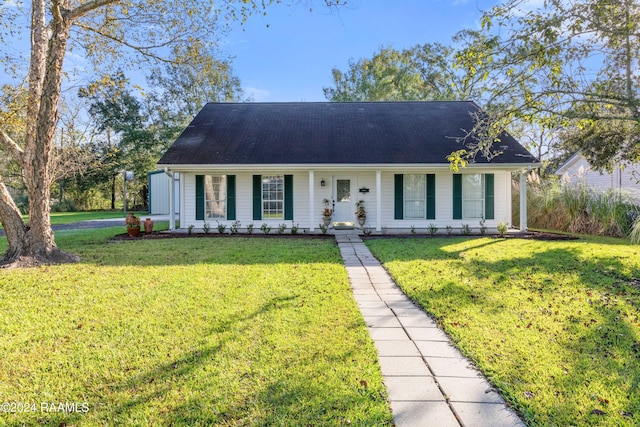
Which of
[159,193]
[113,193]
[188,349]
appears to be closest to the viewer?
[188,349]

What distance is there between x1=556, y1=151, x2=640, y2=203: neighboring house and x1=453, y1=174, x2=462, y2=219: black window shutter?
12.4ft

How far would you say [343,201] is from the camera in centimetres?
1257

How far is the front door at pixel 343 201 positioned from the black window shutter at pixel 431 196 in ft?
8.39

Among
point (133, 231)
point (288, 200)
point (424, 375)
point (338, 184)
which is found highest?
point (338, 184)

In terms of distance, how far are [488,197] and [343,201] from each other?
4891 mm

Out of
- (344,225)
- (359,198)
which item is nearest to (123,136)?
(344,225)

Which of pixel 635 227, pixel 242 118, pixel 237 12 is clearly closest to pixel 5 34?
pixel 237 12

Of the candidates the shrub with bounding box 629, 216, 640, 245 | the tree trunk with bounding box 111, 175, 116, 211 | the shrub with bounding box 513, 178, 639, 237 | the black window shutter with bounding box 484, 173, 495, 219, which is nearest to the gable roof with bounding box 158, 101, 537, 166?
the black window shutter with bounding box 484, 173, 495, 219

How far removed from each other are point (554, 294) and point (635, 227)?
678 cm

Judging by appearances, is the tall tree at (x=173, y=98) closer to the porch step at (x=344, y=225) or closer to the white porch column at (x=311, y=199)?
the white porch column at (x=311, y=199)

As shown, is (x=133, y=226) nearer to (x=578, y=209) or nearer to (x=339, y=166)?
(x=339, y=166)

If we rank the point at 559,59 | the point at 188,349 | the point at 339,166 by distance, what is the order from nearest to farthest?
the point at 188,349 < the point at 559,59 < the point at 339,166

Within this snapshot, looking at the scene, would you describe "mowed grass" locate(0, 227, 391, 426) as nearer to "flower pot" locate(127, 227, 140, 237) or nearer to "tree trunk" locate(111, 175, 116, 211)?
"flower pot" locate(127, 227, 140, 237)

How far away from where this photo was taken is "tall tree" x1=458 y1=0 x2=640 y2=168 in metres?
5.08
